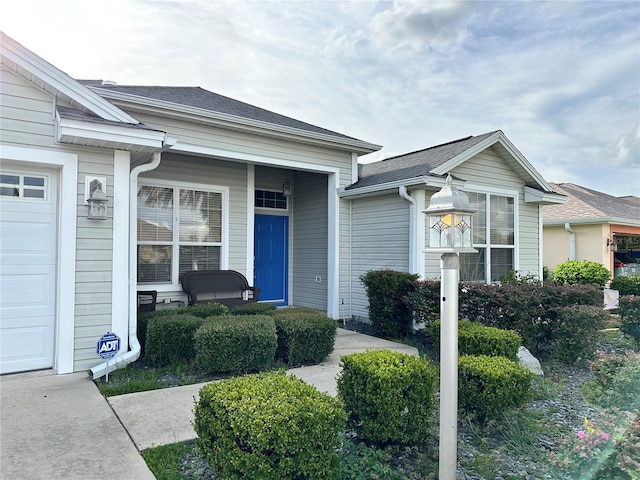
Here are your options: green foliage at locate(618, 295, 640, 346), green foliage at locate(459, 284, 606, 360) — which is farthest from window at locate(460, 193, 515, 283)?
green foliage at locate(618, 295, 640, 346)

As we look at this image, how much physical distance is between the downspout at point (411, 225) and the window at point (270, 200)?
3406 mm

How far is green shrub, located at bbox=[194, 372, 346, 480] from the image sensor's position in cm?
208

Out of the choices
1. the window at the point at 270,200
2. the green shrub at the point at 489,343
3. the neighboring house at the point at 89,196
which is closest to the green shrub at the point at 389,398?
the green shrub at the point at 489,343

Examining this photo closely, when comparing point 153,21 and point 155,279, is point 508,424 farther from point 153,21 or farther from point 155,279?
point 153,21

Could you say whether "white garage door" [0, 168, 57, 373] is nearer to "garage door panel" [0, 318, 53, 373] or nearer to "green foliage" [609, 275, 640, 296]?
"garage door panel" [0, 318, 53, 373]

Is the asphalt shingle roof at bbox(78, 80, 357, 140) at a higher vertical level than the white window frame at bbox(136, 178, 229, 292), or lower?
higher

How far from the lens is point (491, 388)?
309 centimetres

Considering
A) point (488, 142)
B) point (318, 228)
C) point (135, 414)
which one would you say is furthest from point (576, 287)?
point (135, 414)

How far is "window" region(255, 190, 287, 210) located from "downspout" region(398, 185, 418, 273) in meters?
3.41

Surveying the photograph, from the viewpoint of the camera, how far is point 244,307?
6.04 m

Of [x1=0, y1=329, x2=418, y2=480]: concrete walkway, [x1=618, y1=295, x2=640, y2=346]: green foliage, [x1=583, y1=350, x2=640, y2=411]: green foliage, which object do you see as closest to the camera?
A: [x1=0, y1=329, x2=418, y2=480]: concrete walkway

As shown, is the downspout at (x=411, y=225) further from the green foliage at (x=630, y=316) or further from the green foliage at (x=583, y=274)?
the green foliage at (x=583, y=274)

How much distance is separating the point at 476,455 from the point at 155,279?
6056mm

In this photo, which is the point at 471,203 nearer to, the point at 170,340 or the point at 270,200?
the point at 270,200
